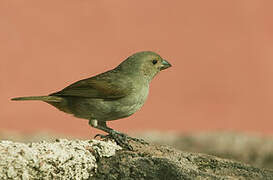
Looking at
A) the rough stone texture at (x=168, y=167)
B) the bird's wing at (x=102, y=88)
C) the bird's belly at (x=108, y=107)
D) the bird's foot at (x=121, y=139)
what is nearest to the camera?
the rough stone texture at (x=168, y=167)

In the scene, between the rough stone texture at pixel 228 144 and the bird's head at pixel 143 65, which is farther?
the rough stone texture at pixel 228 144

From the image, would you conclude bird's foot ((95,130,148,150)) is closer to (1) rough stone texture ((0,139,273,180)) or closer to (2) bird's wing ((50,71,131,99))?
(1) rough stone texture ((0,139,273,180))

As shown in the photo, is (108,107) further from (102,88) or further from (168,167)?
(168,167)

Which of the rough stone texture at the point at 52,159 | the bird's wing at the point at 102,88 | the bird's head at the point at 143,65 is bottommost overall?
the rough stone texture at the point at 52,159

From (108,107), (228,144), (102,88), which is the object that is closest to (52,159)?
(108,107)

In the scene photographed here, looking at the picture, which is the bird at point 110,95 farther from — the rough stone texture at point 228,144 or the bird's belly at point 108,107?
the rough stone texture at point 228,144

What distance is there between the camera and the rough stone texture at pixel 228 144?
7281mm

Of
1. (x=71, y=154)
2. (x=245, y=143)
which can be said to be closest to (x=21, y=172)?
(x=71, y=154)

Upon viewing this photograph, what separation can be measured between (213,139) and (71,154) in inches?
179

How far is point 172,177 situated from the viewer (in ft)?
11.6

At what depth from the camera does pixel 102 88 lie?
17.6 ft

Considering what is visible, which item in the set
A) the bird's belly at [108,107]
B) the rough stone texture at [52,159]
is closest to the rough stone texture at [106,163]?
the rough stone texture at [52,159]

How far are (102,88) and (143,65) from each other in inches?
22.6

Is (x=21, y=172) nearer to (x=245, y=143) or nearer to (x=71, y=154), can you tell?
(x=71, y=154)
